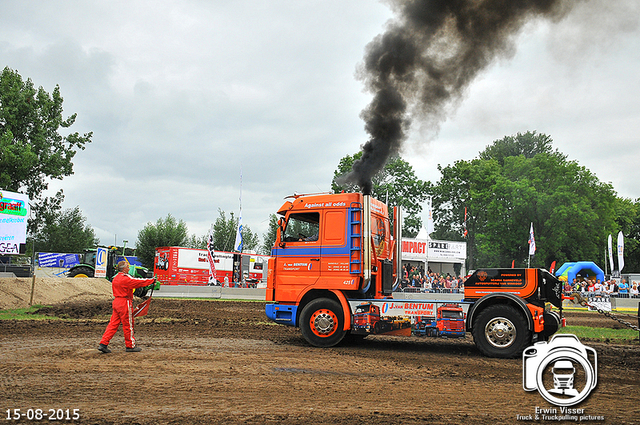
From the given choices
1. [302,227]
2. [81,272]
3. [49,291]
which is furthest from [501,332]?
[81,272]

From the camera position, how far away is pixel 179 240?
2571 inches

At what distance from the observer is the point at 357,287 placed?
33.6ft

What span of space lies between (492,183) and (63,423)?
53.8 metres

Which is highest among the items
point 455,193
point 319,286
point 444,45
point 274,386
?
point 455,193

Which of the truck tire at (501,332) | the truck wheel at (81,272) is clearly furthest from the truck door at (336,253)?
the truck wheel at (81,272)

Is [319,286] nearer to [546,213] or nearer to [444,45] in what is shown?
[444,45]

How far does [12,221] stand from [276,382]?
2139 centimetres

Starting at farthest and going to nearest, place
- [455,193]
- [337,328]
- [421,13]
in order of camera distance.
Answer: [455,193]
[421,13]
[337,328]

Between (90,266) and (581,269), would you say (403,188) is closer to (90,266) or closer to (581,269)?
(581,269)

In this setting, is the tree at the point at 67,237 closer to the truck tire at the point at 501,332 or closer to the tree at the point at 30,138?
the tree at the point at 30,138

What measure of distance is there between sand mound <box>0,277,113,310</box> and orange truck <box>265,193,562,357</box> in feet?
44.8

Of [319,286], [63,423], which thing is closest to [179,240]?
[319,286]

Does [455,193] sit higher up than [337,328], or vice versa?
[455,193]

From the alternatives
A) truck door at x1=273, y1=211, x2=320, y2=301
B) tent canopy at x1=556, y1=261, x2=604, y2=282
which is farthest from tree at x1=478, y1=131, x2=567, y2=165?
truck door at x1=273, y1=211, x2=320, y2=301
